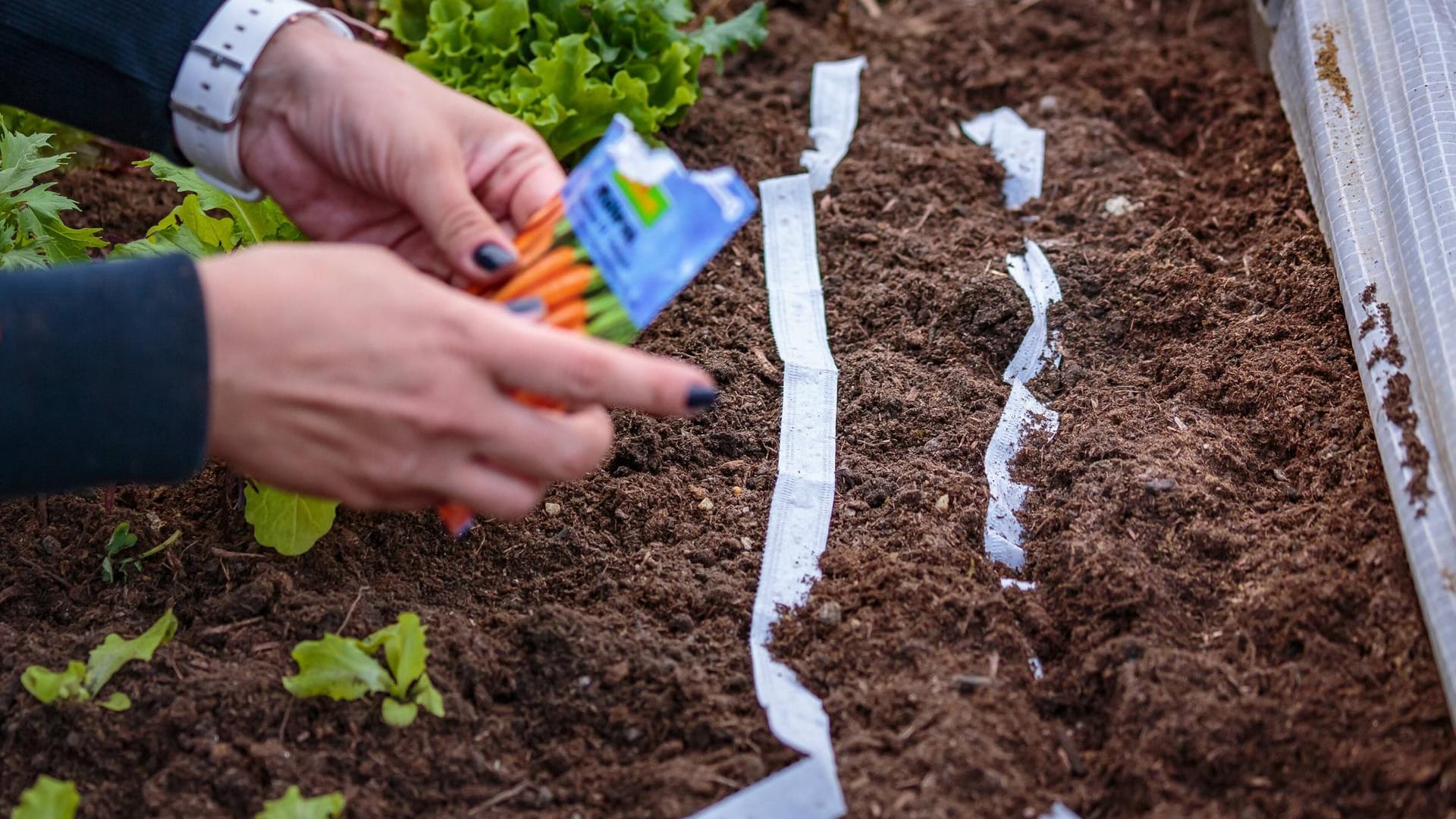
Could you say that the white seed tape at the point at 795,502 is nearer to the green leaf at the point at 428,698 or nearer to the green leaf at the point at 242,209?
the green leaf at the point at 428,698

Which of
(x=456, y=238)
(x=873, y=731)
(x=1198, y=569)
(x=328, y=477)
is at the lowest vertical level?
(x=873, y=731)

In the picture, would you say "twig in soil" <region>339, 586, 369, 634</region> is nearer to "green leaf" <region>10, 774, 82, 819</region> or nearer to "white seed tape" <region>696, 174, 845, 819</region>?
"green leaf" <region>10, 774, 82, 819</region>

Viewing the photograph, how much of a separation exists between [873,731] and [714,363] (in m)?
1.04

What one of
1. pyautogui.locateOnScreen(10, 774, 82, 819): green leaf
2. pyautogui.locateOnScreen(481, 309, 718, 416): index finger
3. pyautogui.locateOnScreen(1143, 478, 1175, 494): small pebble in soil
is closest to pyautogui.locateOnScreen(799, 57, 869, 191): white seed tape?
pyautogui.locateOnScreen(1143, 478, 1175, 494): small pebble in soil

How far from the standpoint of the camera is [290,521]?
213 cm

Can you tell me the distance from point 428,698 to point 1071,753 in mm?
1021

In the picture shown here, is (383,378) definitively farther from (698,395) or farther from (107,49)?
(107,49)

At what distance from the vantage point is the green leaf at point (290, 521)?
6.98 feet

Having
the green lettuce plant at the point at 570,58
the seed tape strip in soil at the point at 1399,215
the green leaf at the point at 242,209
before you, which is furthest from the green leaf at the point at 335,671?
the seed tape strip in soil at the point at 1399,215

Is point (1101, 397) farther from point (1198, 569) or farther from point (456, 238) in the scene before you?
point (456, 238)

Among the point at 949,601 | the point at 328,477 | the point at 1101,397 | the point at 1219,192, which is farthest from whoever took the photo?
the point at 1219,192

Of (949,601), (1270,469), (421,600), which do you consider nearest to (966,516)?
(949,601)

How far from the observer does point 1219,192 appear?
2951 mm

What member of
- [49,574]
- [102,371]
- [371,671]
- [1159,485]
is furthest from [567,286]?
[49,574]
